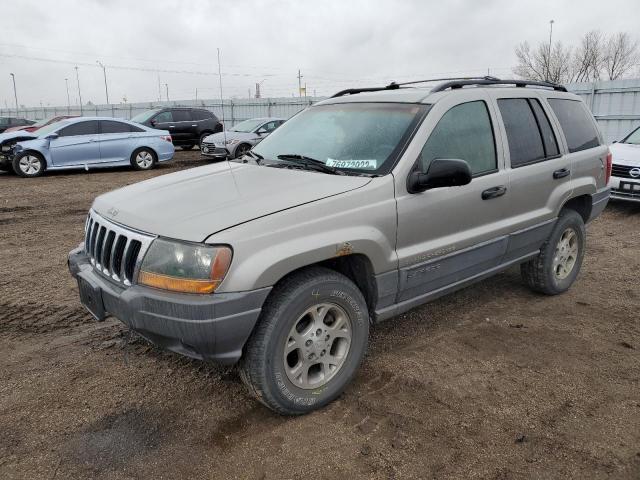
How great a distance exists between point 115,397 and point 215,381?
61 centimetres

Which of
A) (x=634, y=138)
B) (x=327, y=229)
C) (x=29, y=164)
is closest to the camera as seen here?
(x=327, y=229)

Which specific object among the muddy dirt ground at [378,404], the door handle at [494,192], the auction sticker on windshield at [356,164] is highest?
the auction sticker on windshield at [356,164]

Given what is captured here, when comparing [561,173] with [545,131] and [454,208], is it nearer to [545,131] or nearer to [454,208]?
[545,131]

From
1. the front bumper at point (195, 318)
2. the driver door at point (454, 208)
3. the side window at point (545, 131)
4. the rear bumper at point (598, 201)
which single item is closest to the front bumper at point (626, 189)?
the rear bumper at point (598, 201)

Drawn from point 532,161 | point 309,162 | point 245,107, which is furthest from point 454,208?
point 245,107

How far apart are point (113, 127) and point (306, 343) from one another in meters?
12.5

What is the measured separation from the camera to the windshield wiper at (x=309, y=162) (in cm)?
334

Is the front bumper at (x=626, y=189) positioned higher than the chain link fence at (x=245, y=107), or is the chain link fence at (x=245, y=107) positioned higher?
the chain link fence at (x=245, y=107)

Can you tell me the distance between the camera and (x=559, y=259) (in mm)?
4844

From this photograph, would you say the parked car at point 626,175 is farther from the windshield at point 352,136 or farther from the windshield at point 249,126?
the windshield at point 249,126

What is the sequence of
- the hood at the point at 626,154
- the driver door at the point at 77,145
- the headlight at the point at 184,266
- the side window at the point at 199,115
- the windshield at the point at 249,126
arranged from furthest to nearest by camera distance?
the side window at the point at 199,115 < the windshield at the point at 249,126 < the driver door at the point at 77,145 < the hood at the point at 626,154 < the headlight at the point at 184,266

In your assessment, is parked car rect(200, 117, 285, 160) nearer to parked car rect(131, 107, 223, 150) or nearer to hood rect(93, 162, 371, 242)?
parked car rect(131, 107, 223, 150)

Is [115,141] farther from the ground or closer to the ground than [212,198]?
farther from the ground

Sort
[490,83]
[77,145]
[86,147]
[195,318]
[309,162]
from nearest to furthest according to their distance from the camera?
1. [195,318]
2. [309,162]
3. [490,83]
4. [77,145]
5. [86,147]
